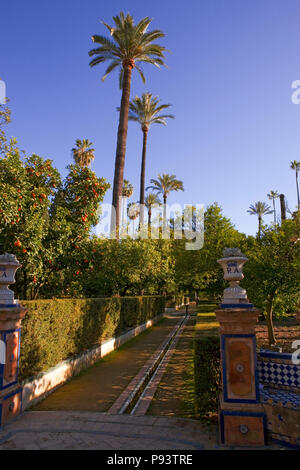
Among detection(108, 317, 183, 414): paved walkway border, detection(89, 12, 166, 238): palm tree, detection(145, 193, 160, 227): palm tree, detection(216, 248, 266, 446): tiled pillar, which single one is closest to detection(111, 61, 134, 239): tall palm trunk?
detection(89, 12, 166, 238): palm tree

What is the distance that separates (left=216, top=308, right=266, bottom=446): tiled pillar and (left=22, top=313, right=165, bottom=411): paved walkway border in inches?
162

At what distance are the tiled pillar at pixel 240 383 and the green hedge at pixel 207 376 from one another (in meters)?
0.60

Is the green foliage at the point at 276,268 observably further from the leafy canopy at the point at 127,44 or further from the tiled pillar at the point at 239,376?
the leafy canopy at the point at 127,44

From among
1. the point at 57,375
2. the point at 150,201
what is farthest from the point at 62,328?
the point at 150,201

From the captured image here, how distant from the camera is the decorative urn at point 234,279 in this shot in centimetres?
509

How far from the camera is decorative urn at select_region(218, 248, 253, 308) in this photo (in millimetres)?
5086

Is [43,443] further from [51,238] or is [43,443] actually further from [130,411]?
[51,238]

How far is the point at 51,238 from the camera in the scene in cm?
955

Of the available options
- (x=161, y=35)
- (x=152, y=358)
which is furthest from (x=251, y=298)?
(x=161, y=35)

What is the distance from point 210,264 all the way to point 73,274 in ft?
31.0

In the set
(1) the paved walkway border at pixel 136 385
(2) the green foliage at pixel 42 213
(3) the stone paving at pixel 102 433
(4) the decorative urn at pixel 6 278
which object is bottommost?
(1) the paved walkway border at pixel 136 385

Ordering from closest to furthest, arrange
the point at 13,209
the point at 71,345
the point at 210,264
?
the point at 13,209, the point at 71,345, the point at 210,264

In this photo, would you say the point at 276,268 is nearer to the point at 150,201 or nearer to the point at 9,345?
the point at 9,345

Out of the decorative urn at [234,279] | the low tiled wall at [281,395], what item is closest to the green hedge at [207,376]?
the low tiled wall at [281,395]
